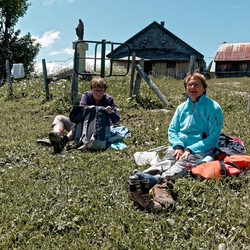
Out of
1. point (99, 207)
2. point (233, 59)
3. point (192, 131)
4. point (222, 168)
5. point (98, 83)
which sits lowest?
point (99, 207)

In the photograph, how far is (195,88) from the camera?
4.25 meters

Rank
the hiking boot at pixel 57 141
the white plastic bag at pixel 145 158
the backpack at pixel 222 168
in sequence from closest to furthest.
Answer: the backpack at pixel 222 168 < the white plastic bag at pixel 145 158 < the hiking boot at pixel 57 141

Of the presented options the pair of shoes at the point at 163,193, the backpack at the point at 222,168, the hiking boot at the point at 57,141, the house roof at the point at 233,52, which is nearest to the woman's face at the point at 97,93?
the hiking boot at the point at 57,141

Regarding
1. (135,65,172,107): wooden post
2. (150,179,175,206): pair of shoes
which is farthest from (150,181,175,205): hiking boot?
(135,65,172,107): wooden post

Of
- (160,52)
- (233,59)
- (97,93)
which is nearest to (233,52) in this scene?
(233,59)

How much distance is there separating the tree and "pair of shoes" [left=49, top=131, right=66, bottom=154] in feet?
89.3

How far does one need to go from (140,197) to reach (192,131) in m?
1.45

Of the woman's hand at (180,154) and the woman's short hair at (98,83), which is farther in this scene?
the woman's short hair at (98,83)

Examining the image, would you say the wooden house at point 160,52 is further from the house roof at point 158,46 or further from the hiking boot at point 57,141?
the hiking boot at point 57,141

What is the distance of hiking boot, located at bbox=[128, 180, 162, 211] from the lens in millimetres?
3182

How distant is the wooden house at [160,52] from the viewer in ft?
114

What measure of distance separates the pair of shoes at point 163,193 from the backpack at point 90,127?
2039mm

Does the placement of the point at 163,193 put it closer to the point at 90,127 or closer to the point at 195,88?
the point at 195,88

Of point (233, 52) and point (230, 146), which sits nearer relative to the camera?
point (230, 146)
